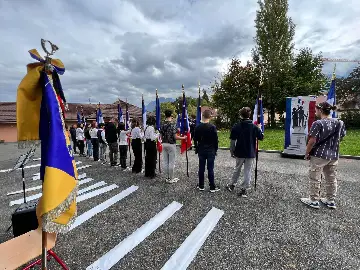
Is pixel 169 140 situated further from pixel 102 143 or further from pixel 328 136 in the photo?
pixel 102 143

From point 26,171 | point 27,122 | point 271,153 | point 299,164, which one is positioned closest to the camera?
point 27,122

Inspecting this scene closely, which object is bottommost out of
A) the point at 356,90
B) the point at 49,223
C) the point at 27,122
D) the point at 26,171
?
the point at 26,171

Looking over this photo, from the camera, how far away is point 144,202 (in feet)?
16.6

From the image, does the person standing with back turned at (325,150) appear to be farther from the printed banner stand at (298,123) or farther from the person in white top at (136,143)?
the person in white top at (136,143)

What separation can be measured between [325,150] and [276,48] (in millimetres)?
27770

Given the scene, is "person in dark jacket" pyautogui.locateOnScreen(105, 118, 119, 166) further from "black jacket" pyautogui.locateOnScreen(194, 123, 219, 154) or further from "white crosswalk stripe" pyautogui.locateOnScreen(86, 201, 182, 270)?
"white crosswalk stripe" pyautogui.locateOnScreen(86, 201, 182, 270)

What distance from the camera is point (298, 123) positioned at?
30.6ft

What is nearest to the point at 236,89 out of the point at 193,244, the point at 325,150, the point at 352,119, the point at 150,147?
the point at 352,119

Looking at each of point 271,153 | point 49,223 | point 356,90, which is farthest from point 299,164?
point 356,90

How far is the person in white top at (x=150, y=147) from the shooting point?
685cm

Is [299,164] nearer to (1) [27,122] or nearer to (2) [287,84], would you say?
(1) [27,122]

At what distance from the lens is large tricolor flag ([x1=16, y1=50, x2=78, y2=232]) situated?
6.60 feet

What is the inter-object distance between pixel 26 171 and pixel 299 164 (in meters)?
10.9

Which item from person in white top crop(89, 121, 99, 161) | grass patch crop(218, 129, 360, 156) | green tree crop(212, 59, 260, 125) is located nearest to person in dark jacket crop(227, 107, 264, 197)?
person in white top crop(89, 121, 99, 161)
